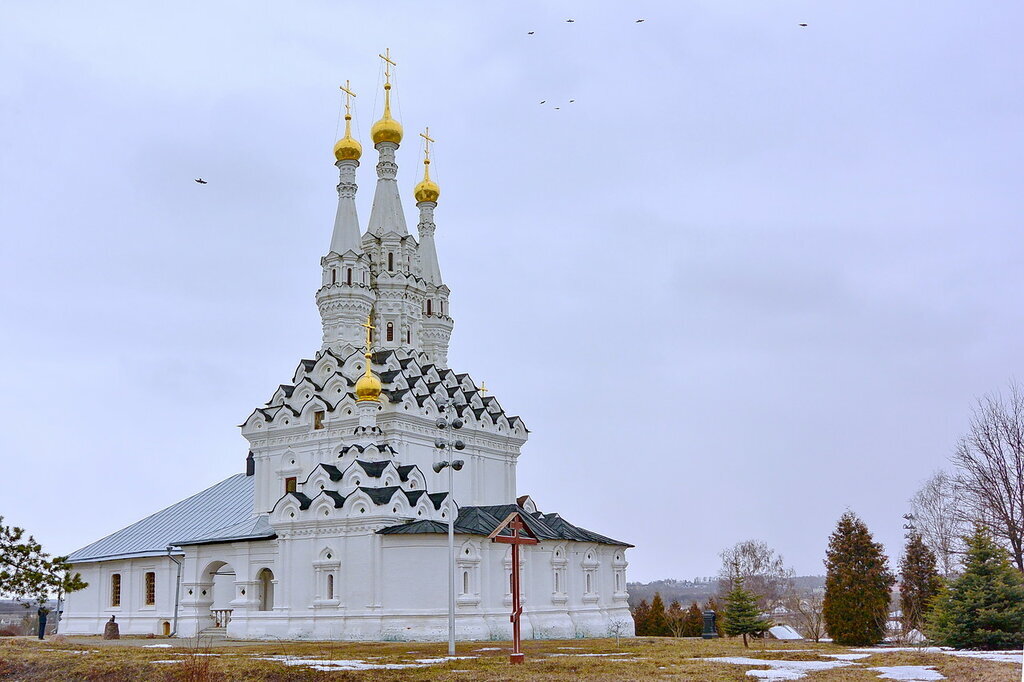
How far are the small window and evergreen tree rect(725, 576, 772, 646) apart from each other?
1036 inches

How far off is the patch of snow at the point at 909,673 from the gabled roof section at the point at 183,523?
2657 cm

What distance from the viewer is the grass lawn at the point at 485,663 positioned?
56.0ft

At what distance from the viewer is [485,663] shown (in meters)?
20.0

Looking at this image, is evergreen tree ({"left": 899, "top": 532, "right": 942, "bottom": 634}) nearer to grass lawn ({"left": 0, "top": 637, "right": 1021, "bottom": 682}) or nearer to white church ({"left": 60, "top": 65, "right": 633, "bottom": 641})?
grass lawn ({"left": 0, "top": 637, "right": 1021, "bottom": 682})

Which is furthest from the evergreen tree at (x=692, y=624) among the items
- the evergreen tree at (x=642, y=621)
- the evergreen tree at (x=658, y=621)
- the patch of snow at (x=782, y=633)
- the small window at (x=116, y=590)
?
the small window at (x=116, y=590)

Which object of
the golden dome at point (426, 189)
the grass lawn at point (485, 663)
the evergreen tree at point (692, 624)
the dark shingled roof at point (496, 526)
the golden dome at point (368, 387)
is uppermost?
the golden dome at point (426, 189)

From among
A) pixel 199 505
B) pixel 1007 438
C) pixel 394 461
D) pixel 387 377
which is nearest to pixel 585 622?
pixel 394 461

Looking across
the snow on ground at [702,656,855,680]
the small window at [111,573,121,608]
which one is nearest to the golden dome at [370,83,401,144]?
the small window at [111,573,121,608]

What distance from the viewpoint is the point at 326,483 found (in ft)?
107

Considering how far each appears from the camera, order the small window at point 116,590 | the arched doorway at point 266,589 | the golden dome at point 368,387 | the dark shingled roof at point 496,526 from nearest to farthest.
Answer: the dark shingled roof at point 496,526 < the golden dome at point 368,387 < the arched doorway at point 266,589 < the small window at point 116,590

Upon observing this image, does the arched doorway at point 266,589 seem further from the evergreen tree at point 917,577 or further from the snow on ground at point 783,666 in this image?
the evergreen tree at point 917,577

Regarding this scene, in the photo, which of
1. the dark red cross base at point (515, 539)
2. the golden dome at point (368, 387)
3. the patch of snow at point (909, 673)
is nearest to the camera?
the patch of snow at point (909, 673)

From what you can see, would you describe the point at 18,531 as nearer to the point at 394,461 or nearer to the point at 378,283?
the point at 394,461

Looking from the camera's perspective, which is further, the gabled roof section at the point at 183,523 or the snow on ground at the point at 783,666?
the gabled roof section at the point at 183,523
